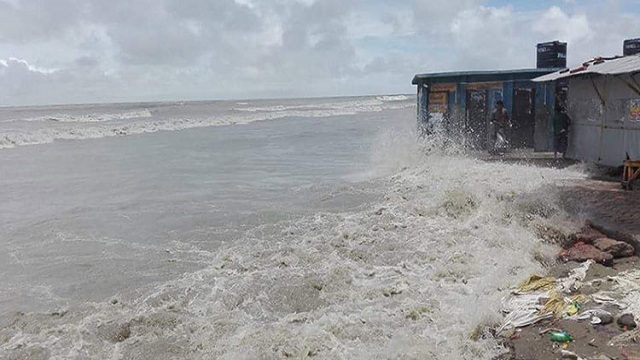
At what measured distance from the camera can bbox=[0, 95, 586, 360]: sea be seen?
5.22 m

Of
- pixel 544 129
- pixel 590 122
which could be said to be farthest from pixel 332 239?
pixel 544 129

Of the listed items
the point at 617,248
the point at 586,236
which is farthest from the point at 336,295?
the point at 586,236

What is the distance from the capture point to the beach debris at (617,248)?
6.59 metres

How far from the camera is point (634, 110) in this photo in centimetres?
1034

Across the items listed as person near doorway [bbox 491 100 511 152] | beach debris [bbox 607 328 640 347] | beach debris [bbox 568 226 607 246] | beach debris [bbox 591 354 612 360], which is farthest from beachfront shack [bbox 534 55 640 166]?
beach debris [bbox 591 354 612 360]

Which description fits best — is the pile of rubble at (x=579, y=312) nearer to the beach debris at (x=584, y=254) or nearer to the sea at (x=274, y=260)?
the beach debris at (x=584, y=254)

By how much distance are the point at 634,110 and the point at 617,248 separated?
4.90 metres

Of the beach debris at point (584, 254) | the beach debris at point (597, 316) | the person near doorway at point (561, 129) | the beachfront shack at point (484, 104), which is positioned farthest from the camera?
the beachfront shack at point (484, 104)

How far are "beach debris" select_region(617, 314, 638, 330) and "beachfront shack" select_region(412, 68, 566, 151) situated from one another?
10518 mm

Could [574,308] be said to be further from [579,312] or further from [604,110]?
[604,110]

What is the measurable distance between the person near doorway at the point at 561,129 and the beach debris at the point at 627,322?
963 cm

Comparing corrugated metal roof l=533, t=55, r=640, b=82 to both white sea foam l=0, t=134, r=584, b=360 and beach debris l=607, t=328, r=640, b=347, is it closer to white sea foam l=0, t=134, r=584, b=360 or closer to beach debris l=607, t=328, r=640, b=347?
white sea foam l=0, t=134, r=584, b=360

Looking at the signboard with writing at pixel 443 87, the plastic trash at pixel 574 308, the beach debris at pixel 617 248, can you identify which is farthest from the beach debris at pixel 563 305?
the signboard with writing at pixel 443 87

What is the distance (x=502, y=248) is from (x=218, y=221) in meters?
5.01
